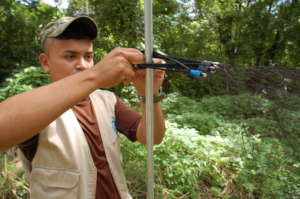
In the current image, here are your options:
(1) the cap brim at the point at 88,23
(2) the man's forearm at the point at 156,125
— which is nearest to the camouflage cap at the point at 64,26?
(1) the cap brim at the point at 88,23

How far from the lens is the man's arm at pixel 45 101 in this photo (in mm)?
645

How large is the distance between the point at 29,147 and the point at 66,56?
399mm

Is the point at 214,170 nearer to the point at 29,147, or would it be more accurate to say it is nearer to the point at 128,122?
the point at 128,122

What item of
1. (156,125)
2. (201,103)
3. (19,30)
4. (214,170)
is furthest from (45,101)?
(19,30)

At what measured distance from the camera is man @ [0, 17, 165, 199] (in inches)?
26.1

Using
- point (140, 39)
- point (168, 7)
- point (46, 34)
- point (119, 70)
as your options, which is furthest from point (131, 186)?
point (168, 7)

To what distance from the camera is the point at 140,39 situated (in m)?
4.55

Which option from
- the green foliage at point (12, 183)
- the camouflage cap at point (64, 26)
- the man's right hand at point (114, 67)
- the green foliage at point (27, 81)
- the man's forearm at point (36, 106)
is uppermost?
the camouflage cap at point (64, 26)

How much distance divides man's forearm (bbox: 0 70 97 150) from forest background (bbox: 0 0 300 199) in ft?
1.64

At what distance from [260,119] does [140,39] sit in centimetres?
348

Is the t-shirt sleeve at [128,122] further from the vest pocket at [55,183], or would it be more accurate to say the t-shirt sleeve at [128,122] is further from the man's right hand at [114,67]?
the man's right hand at [114,67]

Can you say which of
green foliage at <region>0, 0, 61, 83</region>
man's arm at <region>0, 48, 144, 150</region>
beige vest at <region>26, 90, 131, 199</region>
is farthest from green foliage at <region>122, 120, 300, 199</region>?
green foliage at <region>0, 0, 61, 83</region>

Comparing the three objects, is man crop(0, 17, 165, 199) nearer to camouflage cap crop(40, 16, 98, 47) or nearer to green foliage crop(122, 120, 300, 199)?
camouflage cap crop(40, 16, 98, 47)

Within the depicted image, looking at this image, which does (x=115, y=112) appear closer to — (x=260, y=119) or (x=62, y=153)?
(x=62, y=153)
